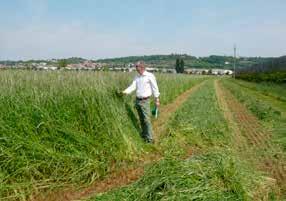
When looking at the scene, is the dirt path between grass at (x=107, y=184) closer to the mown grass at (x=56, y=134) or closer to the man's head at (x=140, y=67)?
the mown grass at (x=56, y=134)

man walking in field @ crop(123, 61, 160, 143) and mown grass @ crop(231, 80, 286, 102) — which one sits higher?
man walking in field @ crop(123, 61, 160, 143)

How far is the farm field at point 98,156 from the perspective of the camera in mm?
6500

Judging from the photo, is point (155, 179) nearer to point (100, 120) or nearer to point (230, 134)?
point (100, 120)

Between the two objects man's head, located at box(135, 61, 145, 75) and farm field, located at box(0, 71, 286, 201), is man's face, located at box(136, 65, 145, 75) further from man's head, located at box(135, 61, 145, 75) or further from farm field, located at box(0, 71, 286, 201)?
farm field, located at box(0, 71, 286, 201)

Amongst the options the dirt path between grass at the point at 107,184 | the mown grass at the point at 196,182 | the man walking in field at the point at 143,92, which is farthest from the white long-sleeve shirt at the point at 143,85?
the mown grass at the point at 196,182

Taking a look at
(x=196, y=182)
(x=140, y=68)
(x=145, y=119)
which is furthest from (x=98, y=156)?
(x=140, y=68)

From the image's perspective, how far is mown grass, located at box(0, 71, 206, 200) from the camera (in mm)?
7449

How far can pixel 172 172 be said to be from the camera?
21.7 feet

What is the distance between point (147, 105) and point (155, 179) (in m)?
4.38

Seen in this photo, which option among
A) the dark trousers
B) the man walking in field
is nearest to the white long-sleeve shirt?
the man walking in field

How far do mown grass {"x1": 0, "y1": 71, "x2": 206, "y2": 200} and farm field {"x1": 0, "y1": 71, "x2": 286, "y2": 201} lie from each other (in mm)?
18

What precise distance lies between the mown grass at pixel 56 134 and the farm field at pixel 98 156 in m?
0.02

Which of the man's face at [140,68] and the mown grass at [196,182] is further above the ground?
the man's face at [140,68]

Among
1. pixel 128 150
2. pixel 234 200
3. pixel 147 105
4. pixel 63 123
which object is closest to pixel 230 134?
pixel 147 105
